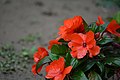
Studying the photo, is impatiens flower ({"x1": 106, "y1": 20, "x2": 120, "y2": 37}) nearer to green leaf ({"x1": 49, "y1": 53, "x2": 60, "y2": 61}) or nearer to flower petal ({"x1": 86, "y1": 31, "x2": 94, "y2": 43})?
flower petal ({"x1": 86, "y1": 31, "x2": 94, "y2": 43})

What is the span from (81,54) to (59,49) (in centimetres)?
32

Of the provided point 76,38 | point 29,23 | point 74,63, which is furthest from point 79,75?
point 29,23

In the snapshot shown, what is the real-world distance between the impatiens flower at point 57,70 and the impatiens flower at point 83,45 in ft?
0.45

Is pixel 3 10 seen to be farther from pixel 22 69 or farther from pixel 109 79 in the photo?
pixel 109 79

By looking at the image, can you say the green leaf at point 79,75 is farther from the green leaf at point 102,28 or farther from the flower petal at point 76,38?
the green leaf at point 102,28

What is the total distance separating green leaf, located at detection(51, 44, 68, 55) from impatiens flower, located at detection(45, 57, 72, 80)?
0.58ft

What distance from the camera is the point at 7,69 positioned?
3.65 metres

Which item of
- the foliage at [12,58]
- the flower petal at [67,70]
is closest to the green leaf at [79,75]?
the flower petal at [67,70]

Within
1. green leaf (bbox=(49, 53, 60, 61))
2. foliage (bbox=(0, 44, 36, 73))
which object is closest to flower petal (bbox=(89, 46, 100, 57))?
green leaf (bbox=(49, 53, 60, 61))

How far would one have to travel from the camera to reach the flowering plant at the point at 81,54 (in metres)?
2.84

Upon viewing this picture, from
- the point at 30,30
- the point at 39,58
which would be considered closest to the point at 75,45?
the point at 39,58

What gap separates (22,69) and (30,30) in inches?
57.2

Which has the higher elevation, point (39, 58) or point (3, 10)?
point (39, 58)

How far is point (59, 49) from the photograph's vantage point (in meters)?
3.05
